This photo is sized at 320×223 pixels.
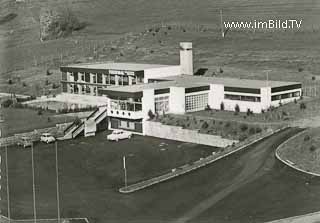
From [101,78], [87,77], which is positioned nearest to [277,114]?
[101,78]

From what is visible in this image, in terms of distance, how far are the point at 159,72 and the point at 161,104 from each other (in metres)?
2.59

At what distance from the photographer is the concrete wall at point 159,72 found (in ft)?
65.1

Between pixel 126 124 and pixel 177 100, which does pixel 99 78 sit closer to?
pixel 126 124

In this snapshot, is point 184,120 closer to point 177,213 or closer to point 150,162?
point 150,162

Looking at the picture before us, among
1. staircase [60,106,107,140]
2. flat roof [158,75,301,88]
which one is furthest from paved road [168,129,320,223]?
staircase [60,106,107,140]

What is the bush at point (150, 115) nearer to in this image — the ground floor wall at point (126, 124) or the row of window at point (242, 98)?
the ground floor wall at point (126, 124)

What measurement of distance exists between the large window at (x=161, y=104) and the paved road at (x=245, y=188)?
3770 mm

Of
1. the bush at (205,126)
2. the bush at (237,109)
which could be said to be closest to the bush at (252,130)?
the bush at (205,126)

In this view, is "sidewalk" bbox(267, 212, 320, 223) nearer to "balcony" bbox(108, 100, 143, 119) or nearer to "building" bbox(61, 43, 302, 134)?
"building" bbox(61, 43, 302, 134)

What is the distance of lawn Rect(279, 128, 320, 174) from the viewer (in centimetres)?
1240

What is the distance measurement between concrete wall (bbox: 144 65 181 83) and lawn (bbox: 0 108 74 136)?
2425 millimetres

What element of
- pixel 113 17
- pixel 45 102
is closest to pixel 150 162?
pixel 45 102

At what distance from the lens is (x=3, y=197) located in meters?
12.0

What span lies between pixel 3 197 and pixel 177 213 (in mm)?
2976
